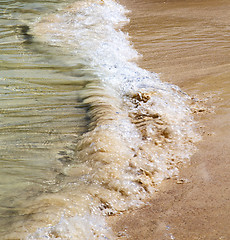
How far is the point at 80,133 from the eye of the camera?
3.13 metres

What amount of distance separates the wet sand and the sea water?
13 cm

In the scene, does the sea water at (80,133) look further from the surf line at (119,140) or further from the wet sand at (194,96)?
the wet sand at (194,96)

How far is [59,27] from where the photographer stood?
227 inches

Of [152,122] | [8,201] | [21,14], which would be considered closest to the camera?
[8,201]

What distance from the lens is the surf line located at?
90.0 inches

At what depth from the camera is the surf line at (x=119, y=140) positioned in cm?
229

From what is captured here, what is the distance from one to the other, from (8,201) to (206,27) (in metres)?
4.38

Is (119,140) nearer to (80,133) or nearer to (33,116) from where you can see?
(80,133)

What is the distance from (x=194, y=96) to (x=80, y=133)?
131 cm

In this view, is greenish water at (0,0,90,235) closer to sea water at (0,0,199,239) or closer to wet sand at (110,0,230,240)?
sea water at (0,0,199,239)

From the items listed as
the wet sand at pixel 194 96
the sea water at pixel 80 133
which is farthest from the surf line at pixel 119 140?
the wet sand at pixel 194 96

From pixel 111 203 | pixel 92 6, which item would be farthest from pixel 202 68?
pixel 92 6

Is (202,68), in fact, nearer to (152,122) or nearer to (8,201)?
(152,122)

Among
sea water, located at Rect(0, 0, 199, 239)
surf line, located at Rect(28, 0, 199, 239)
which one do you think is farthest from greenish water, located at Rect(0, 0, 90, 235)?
surf line, located at Rect(28, 0, 199, 239)
